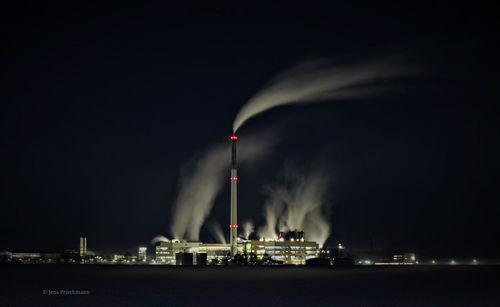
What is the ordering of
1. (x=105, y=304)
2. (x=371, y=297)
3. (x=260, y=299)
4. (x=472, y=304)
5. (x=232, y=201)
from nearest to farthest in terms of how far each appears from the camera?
(x=105, y=304), (x=472, y=304), (x=260, y=299), (x=371, y=297), (x=232, y=201)

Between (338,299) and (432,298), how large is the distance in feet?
38.7

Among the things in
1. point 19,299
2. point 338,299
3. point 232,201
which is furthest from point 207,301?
point 232,201

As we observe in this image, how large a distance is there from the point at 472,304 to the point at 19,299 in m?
48.9

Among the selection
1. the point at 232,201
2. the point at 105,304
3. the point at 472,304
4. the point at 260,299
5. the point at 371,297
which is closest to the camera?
the point at 105,304

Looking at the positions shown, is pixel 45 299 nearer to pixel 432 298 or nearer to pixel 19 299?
pixel 19 299

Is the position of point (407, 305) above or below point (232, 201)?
below

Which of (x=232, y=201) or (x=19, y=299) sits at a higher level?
(x=232, y=201)

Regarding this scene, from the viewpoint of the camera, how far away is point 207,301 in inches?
2431

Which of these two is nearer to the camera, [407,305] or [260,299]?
[407,305]

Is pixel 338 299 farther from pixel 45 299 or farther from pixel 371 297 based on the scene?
pixel 45 299

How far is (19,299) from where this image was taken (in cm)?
6272

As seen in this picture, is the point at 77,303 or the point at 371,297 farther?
the point at 371,297

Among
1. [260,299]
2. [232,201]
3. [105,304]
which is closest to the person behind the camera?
A: [105,304]

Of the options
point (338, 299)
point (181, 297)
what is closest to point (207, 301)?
point (181, 297)
